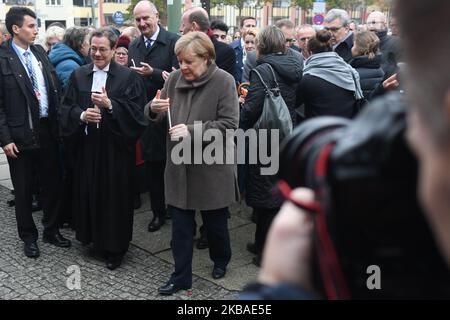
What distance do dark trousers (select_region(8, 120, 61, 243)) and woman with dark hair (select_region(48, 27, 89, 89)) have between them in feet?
2.57

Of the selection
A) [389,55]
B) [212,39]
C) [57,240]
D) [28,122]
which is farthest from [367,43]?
[57,240]

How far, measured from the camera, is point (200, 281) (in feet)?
13.6

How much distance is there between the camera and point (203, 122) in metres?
3.83

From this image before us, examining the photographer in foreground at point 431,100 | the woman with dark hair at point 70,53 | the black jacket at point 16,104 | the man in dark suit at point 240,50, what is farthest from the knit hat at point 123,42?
the photographer in foreground at point 431,100

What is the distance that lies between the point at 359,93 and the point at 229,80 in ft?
4.21

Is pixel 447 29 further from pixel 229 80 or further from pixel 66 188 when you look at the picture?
pixel 66 188

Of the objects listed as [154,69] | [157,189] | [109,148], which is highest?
[154,69]

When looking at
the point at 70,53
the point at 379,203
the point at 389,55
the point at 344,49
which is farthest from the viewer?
the point at 344,49

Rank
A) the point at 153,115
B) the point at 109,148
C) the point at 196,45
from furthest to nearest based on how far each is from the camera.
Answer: the point at 109,148 < the point at 153,115 < the point at 196,45

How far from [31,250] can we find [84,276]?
2.26ft

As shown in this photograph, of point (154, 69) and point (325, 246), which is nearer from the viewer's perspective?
point (325, 246)

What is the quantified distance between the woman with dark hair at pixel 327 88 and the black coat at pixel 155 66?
147 cm

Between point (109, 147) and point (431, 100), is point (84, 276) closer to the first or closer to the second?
point (109, 147)

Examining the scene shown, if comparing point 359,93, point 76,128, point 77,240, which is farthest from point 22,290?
point 359,93
